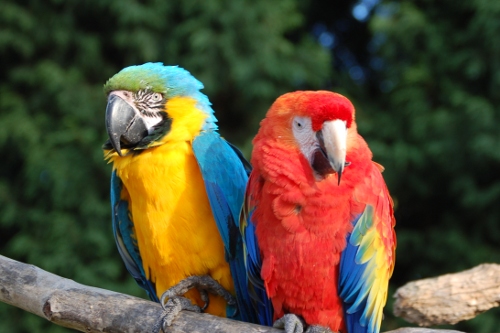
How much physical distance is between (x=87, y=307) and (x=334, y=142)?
107 centimetres

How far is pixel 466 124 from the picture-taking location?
3.89 m

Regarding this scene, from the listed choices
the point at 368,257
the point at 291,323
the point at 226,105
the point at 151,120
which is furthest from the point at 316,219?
the point at 226,105

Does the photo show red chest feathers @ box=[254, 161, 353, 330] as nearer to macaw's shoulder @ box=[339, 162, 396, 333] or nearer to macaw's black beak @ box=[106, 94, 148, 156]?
macaw's shoulder @ box=[339, 162, 396, 333]

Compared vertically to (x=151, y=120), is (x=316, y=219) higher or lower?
lower

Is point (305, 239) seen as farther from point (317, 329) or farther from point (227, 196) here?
point (227, 196)

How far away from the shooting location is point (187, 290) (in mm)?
2170

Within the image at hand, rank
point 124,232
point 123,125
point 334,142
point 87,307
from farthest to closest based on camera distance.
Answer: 1. point 124,232
2. point 123,125
3. point 87,307
4. point 334,142

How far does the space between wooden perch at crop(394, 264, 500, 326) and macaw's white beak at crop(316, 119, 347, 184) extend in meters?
1.16

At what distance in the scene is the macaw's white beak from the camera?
1709 mm

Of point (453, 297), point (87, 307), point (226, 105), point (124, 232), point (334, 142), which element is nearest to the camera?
point (334, 142)

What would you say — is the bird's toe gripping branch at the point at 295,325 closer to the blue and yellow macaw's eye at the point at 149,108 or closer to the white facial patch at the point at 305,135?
the white facial patch at the point at 305,135

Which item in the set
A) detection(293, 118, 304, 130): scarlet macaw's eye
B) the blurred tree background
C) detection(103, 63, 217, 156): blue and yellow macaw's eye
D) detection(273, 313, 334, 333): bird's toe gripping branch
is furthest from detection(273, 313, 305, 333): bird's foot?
the blurred tree background

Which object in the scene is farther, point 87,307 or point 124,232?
point 124,232

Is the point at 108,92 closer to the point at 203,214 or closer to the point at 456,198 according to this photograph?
the point at 203,214
